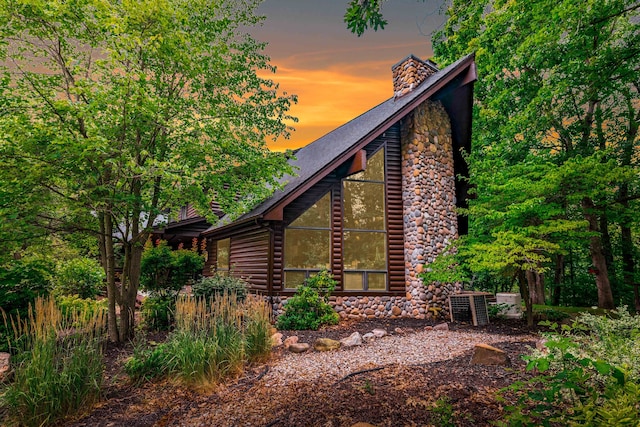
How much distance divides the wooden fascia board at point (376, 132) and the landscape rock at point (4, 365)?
15.5ft

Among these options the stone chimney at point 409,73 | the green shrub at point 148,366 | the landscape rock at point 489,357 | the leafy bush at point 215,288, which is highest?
the stone chimney at point 409,73

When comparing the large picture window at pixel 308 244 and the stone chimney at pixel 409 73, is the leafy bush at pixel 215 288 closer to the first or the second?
the large picture window at pixel 308 244

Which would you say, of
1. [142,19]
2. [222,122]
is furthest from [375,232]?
[142,19]

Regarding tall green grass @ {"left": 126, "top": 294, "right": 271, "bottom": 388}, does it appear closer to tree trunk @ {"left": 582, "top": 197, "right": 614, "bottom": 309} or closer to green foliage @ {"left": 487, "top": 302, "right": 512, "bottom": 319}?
green foliage @ {"left": 487, "top": 302, "right": 512, "bottom": 319}

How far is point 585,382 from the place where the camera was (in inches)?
117

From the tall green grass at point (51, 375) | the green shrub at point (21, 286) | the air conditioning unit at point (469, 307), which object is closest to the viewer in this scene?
the tall green grass at point (51, 375)

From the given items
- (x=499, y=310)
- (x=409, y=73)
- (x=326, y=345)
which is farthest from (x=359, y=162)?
(x=499, y=310)

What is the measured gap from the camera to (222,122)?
6406 millimetres

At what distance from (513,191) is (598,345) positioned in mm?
4728

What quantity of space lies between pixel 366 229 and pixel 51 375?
7288 mm

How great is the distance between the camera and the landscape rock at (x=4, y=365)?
13.4 ft

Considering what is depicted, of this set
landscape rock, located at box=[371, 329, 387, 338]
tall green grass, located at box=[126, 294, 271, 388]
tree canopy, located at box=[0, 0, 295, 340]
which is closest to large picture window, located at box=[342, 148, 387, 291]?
landscape rock, located at box=[371, 329, 387, 338]

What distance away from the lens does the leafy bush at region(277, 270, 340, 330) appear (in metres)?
7.60

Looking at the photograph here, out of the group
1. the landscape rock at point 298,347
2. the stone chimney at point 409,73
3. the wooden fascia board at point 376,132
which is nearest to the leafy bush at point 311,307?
the landscape rock at point 298,347
